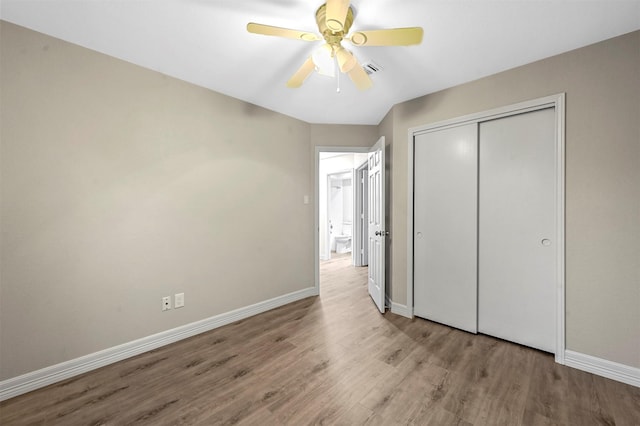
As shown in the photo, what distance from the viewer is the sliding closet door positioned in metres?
2.54

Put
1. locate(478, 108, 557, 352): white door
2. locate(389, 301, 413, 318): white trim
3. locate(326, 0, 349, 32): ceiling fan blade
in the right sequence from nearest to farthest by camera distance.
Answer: locate(326, 0, 349, 32): ceiling fan blade < locate(478, 108, 557, 352): white door < locate(389, 301, 413, 318): white trim

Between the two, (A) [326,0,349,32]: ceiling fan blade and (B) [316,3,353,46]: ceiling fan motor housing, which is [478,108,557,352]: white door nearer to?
(B) [316,3,353,46]: ceiling fan motor housing

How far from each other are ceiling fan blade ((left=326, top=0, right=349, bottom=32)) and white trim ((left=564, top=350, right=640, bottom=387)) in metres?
A: 2.81

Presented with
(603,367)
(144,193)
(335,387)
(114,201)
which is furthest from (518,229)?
(114,201)

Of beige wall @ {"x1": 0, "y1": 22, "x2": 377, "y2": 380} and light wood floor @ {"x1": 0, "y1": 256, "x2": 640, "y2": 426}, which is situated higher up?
beige wall @ {"x1": 0, "y1": 22, "x2": 377, "y2": 380}

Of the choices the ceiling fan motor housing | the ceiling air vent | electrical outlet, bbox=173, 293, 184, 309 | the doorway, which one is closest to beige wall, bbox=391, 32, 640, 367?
the ceiling air vent

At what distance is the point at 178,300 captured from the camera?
2.45 m

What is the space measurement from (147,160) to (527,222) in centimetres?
329

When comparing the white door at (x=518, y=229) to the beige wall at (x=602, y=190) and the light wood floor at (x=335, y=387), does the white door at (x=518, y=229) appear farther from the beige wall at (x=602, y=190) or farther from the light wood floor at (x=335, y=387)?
the light wood floor at (x=335, y=387)

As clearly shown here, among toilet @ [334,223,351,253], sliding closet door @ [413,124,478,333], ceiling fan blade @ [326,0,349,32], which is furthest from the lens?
toilet @ [334,223,351,253]

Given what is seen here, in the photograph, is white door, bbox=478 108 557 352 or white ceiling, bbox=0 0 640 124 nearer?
white ceiling, bbox=0 0 640 124

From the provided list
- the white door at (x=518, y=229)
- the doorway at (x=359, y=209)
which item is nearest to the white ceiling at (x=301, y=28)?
the white door at (x=518, y=229)

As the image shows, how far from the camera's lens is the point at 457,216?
103 inches

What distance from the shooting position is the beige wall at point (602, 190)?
1.81 meters
